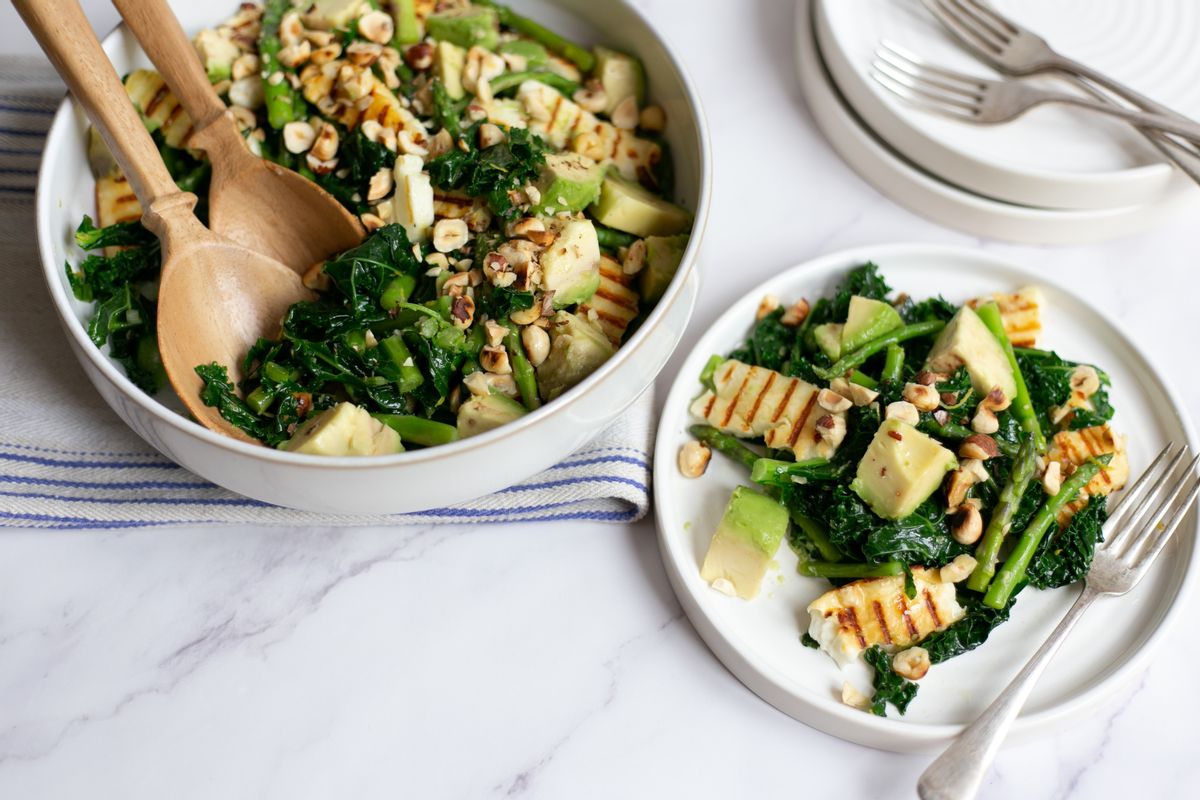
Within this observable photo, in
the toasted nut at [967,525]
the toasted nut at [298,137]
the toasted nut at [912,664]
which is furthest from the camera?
the toasted nut at [298,137]

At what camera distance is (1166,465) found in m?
2.51

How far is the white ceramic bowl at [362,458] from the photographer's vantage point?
201 cm

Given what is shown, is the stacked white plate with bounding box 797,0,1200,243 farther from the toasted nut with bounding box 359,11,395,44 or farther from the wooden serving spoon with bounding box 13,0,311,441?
the wooden serving spoon with bounding box 13,0,311,441

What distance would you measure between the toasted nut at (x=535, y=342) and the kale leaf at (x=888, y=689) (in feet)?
3.16

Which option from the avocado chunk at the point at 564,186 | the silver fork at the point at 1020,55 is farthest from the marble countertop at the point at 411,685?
the silver fork at the point at 1020,55

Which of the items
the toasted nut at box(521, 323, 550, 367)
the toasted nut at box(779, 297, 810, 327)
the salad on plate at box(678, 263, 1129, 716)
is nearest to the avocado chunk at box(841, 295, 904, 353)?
the salad on plate at box(678, 263, 1129, 716)

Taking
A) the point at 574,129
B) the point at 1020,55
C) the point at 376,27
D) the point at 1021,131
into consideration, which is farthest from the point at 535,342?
the point at 1020,55

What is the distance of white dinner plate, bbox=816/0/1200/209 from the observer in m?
2.92

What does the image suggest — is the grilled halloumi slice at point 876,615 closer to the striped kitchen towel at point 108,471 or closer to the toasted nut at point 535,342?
the striped kitchen towel at point 108,471

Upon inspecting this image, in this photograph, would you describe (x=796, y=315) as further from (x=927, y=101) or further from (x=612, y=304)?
(x=927, y=101)

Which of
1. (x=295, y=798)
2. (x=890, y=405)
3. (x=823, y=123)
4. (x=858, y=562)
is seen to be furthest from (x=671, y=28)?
Result: (x=295, y=798)

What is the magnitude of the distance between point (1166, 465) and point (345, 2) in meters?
2.33

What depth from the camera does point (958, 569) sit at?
2.30 metres

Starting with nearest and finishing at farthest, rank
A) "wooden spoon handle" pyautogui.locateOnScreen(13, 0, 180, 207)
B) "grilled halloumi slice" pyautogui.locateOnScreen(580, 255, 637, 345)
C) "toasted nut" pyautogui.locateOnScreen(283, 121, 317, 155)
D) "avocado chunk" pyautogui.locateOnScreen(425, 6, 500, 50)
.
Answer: "wooden spoon handle" pyautogui.locateOnScreen(13, 0, 180, 207) < "grilled halloumi slice" pyautogui.locateOnScreen(580, 255, 637, 345) < "toasted nut" pyautogui.locateOnScreen(283, 121, 317, 155) < "avocado chunk" pyautogui.locateOnScreen(425, 6, 500, 50)
